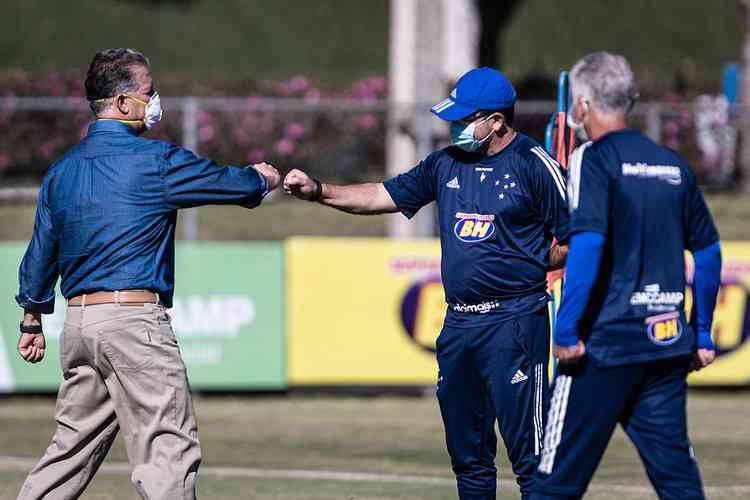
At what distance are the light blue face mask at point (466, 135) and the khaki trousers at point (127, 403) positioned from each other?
163 centimetres

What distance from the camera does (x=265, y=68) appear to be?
2738 centimetres

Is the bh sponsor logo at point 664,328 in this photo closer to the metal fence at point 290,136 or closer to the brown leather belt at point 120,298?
the brown leather belt at point 120,298

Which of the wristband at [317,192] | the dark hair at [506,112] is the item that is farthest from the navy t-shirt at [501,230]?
the wristband at [317,192]

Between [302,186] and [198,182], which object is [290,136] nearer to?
[302,186]

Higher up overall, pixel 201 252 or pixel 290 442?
pixel 201 252

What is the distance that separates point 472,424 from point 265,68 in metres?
21.1

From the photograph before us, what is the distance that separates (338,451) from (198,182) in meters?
4.76

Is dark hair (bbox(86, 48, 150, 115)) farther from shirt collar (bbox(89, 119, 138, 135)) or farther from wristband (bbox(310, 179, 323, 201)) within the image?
wristband (bbox(310, 179, 323, 201))

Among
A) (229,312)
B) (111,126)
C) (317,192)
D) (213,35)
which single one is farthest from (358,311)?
(213,35)

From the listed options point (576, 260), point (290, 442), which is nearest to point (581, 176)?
point (576, 260)

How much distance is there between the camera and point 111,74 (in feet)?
21.2

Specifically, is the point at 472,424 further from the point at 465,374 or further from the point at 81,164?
the point at 81,164

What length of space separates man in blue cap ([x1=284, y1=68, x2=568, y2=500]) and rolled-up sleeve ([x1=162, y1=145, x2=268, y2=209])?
1.08 m

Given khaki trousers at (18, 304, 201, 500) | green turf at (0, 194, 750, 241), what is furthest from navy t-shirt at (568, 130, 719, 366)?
green turf at (0, 194, 750, 241)
